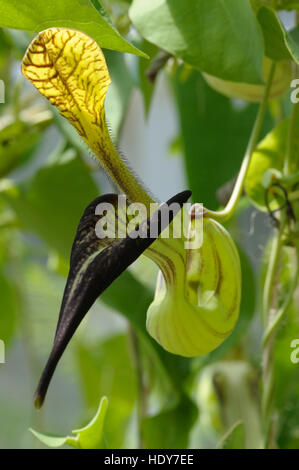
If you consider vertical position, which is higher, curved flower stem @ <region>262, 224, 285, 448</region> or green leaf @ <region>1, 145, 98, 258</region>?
green leaf @ <region>1, 145, 98, 258</region>

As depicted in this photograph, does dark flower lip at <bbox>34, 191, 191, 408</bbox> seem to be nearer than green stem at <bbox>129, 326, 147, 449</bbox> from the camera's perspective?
Yes

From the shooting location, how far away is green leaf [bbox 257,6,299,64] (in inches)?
13.5

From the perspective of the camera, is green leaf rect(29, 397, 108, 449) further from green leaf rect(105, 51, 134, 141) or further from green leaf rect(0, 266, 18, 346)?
green leaf rect(0, 266, 18, 346)

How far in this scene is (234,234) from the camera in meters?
0.68

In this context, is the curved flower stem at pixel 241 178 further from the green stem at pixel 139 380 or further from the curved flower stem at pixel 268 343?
the green stem at pixel 139 380

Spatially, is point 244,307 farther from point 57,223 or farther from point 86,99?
point 86,99

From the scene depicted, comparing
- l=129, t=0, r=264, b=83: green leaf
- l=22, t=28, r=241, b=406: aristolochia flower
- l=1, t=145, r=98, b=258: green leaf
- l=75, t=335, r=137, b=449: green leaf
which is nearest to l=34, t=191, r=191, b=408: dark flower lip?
l=22, t=28, r=241, b=406: aristolochia flower

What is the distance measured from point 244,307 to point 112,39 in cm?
30

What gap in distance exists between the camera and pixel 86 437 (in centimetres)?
38

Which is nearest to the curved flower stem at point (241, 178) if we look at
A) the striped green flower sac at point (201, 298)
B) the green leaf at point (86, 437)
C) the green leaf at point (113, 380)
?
the striped green flower sac at point (201, 298)

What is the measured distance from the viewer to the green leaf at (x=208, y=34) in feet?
1.09

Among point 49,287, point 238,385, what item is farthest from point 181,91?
point 49,287

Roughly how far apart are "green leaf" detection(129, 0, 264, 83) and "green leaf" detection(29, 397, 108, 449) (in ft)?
0.67

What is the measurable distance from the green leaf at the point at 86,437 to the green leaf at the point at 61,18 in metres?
0.20
